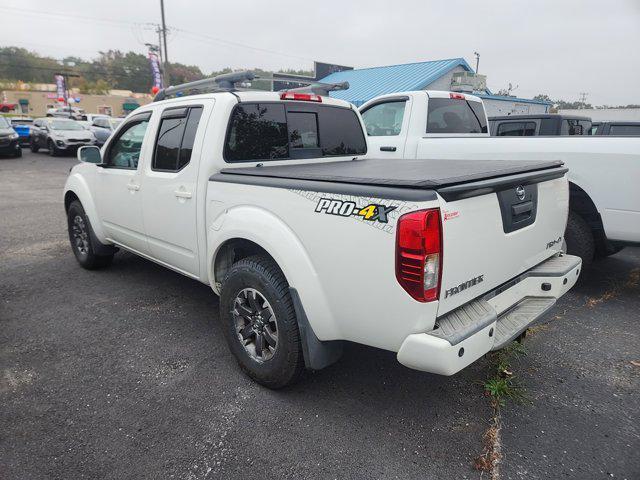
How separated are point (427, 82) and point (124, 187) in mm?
18568

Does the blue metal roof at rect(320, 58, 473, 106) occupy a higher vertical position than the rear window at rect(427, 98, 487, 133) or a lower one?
higher

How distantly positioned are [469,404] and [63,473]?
2349mm

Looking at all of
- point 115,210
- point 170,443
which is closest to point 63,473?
point 170,443

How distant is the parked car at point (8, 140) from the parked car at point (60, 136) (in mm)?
1537

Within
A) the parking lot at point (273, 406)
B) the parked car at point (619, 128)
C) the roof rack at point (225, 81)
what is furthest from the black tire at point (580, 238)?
the parked car at point (619, 128)

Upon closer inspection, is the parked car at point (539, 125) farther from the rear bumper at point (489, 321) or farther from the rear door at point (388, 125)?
the rear bumper at point (489, 321)

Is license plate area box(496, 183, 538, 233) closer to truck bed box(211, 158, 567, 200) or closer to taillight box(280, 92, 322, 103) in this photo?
truck bed box(211, 158, 567, 200)

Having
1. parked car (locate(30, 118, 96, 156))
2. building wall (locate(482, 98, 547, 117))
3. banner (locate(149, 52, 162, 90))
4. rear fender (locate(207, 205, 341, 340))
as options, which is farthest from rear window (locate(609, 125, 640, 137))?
banner (locate(149, 52, 162, 90))

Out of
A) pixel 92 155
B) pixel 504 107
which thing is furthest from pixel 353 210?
pixel 504 107

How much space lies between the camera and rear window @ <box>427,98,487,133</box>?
595 centimetres

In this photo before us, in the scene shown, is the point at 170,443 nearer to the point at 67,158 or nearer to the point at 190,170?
the point at 190,170

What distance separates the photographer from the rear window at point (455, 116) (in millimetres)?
5949

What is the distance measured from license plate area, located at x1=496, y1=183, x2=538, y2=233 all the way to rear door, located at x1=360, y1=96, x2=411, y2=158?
326cm

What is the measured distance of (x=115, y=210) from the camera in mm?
4367
